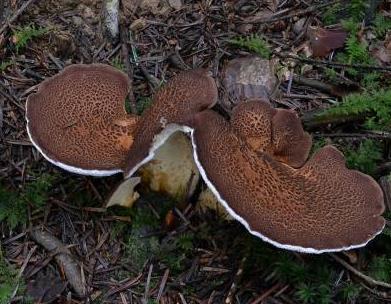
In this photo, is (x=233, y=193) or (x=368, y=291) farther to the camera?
(x=368, y=291)

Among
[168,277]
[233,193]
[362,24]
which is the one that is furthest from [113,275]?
[362,24]

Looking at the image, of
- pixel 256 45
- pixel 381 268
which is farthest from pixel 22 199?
pixel 381 268

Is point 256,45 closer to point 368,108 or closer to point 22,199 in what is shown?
point 368,108

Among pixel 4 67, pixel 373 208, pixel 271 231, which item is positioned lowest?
pixel 373 208

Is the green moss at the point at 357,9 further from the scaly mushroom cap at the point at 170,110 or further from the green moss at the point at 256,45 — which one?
the scaly mushroom cap at the point at 170,110

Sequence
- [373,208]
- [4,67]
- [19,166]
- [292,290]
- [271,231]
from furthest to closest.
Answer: [4,67] → [19,166] → [292,290] → [373,208] → [271,231]

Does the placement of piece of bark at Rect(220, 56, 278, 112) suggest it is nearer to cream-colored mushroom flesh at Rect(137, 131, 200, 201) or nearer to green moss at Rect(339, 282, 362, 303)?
cream-colored mushroom flesh at Rect(137, 131, 200, 201)

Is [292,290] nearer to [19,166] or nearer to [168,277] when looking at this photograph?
[168,277]
